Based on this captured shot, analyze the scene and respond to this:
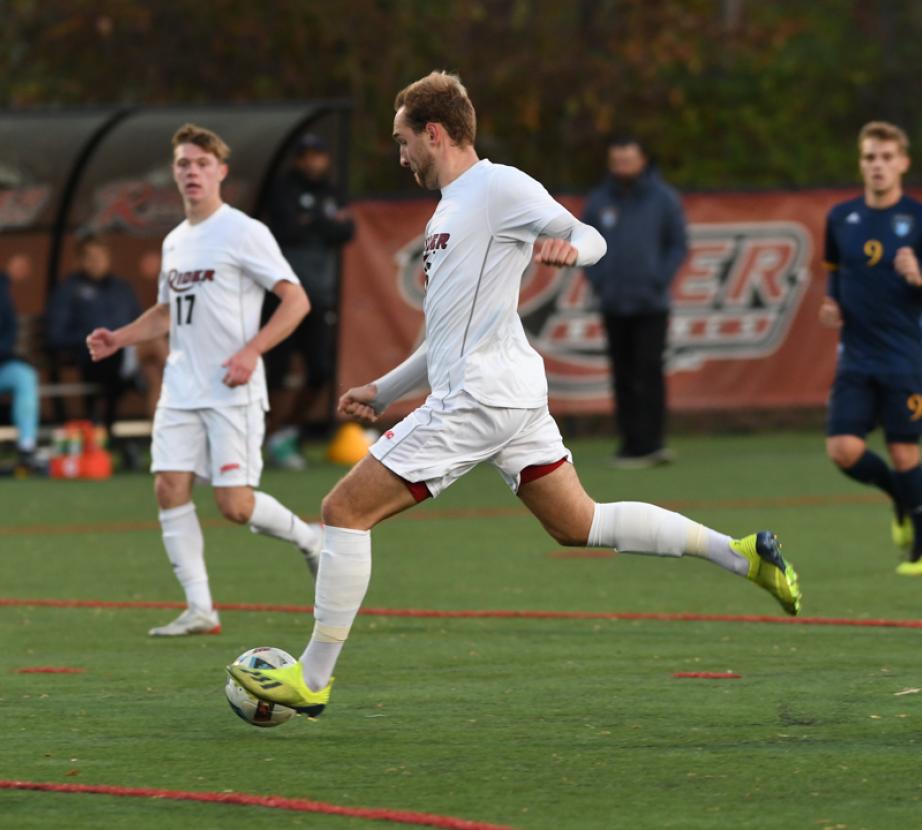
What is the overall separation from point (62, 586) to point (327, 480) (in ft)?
20.6

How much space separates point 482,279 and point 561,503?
2.58ft

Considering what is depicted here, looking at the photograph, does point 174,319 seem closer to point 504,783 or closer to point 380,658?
point 380,658

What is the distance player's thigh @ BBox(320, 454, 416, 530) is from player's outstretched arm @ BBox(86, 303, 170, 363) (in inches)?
104

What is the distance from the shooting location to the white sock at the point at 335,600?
266 inches

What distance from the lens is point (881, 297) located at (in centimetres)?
1080

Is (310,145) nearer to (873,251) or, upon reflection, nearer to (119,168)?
(119,168)

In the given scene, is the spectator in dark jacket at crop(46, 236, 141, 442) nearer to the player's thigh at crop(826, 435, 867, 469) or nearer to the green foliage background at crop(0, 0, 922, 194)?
the green foliage background at crop(0, 0, 922, 194)

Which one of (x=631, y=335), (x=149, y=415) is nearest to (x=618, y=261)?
(x=631, y=335)

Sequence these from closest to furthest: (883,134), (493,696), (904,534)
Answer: (493,696) < (883,134) < (904,534)

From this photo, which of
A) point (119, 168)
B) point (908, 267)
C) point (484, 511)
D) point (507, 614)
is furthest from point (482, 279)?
point (119, 168)

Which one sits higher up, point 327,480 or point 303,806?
point 303,806

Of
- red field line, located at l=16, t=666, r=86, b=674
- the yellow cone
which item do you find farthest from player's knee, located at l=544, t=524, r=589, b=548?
the yellow cone

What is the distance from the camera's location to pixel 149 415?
19203mm

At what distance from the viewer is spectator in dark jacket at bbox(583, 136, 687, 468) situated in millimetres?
17516
